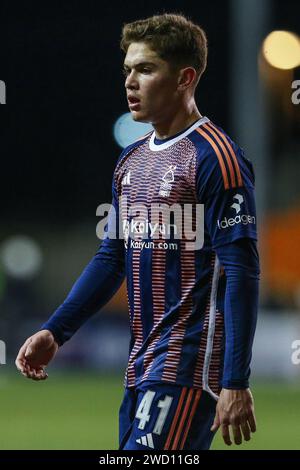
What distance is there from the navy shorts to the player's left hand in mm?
240

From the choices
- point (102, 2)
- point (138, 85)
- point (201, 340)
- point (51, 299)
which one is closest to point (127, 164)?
point (138, 85)

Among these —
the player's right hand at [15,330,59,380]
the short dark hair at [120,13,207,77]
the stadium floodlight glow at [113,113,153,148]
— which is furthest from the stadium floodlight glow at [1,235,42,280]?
the short dark hair at [120,13,207,77]

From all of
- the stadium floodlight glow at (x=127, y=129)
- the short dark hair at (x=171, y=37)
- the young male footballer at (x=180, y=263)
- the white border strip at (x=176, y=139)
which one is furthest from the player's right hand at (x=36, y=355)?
the short dark hair at (x=171, y=37)

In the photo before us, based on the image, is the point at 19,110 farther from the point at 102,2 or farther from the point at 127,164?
the point at 127,164

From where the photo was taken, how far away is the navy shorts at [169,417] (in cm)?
442

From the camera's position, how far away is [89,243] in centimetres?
2902

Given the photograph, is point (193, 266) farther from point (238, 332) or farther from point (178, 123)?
point (178, 123)

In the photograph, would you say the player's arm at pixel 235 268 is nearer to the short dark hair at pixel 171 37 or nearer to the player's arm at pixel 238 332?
the player's arm at pixel 238 332

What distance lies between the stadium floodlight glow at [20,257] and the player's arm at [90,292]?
21.5 meters

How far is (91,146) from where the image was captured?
1190 inches

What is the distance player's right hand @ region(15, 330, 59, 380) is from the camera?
185 inches

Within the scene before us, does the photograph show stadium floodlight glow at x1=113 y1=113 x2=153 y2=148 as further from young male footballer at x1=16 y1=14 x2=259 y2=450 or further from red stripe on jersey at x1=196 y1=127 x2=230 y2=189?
red stripe on jersey at x1=196 y1=127 x2=230 y2=189

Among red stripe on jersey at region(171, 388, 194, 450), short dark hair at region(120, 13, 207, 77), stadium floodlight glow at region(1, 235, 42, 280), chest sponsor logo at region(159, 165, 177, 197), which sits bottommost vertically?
stadium floodlight glow at region(1, 235, 42, 280)

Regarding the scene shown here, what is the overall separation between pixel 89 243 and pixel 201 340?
24599mm
